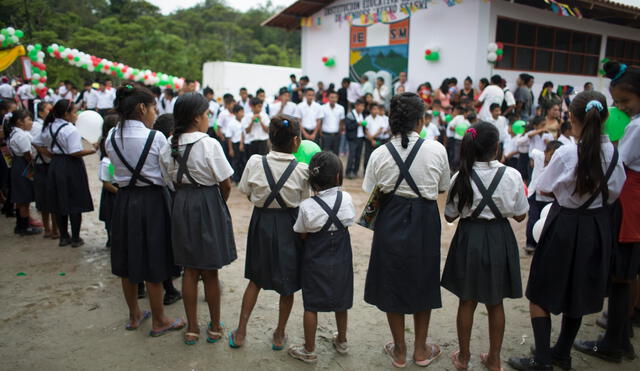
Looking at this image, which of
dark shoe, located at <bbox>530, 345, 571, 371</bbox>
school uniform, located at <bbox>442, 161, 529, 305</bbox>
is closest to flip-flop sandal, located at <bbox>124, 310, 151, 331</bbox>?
school uniform, located at <bbox>442, 161, 529, 305</bbox>

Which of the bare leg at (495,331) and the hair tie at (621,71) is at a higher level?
the hair tie at (621,71)

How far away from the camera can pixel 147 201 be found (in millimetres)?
2973

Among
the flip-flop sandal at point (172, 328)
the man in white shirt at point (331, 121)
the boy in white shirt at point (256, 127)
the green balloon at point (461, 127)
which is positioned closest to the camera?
the flip-flop sandal at point (172, 328)

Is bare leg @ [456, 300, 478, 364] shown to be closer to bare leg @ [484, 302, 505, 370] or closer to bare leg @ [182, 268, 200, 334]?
bare leg @ [484, 302, 505, 370]

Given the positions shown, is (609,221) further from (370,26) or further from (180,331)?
(370,26)

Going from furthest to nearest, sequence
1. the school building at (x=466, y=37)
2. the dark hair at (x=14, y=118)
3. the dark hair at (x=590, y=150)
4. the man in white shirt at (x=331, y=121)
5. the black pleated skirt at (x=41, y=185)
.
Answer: the school building at (x=466, y=37) < the man in white shirt at (x=331, y=121) < the dark hair at (x=14, y=118) < the black pleated skirt at (x=41, y=185) < the dark hair at (x=590, y=150)

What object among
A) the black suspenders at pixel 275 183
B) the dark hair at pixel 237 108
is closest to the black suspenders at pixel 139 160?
the black suspenders at pixel 275 183

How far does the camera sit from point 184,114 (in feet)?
9.10

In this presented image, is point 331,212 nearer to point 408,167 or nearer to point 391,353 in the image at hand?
point 408,167

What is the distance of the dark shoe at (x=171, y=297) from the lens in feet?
11.8

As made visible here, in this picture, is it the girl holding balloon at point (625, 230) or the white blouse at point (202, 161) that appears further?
the white blouse at point (202, 161)

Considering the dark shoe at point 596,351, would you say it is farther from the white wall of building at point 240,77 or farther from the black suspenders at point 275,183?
the white wall of building at point 240,77

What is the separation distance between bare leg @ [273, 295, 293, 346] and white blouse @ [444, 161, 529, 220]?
47.1 inches

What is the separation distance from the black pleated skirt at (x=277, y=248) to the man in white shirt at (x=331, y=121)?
6387 millimetres
